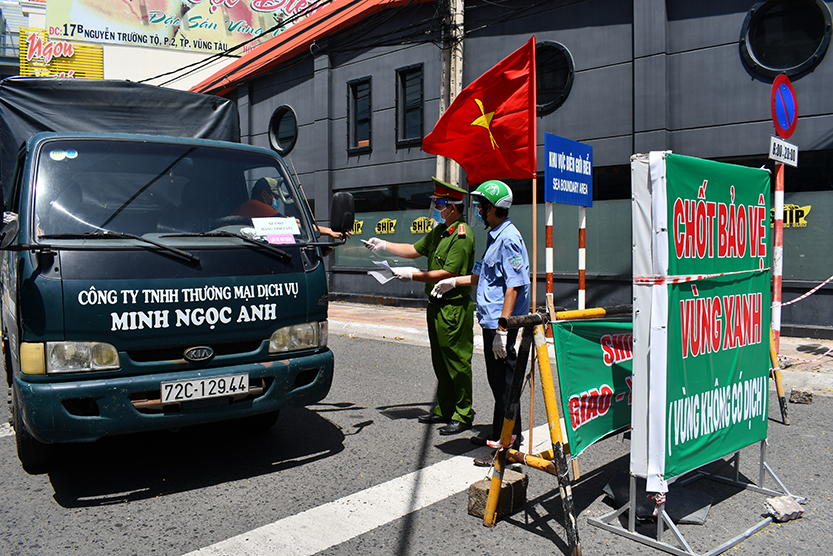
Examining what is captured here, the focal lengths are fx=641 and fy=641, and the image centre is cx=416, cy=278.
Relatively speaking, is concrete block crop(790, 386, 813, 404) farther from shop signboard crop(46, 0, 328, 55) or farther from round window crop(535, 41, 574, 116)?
shop signboard crop(46, 0, 328, 55)

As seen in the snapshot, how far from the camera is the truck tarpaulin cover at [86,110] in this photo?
5.68m

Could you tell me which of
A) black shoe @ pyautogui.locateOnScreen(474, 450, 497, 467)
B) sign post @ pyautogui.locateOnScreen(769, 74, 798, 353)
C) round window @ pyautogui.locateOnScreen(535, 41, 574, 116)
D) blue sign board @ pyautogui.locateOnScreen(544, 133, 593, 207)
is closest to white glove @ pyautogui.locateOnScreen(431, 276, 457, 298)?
black shoe @ pyautogui.locateOnScreen(474, 450, 497, 467)

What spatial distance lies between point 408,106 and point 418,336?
6.43 metres

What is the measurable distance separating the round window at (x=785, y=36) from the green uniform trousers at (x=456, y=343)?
7.53 meters

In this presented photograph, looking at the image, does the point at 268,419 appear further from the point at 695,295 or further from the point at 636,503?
the point at 695,295

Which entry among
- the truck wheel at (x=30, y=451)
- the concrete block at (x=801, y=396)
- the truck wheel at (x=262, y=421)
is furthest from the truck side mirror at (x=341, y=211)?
the concrete block at (x=801, y=396)

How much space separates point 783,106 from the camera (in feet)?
20.7

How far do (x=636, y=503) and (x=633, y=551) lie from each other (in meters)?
0.41

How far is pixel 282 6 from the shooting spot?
37750 millimetres

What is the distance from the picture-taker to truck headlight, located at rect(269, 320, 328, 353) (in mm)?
4123

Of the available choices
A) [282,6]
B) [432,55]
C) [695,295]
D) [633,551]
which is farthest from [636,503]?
[282,6]

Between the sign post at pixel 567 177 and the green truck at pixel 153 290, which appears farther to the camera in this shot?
the sign post at pixel 567 177

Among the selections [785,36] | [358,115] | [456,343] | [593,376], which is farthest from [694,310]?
[358,115]

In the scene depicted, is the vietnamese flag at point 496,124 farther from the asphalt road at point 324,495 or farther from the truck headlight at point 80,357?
the truck headlight at point 80,357
